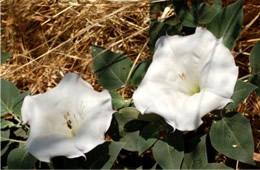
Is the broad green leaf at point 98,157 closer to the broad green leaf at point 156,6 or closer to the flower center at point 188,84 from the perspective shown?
the flower center at point 188,84

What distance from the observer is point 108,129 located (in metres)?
1.03

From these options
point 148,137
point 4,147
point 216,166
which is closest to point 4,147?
point 4,147

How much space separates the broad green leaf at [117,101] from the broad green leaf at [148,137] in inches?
3.3

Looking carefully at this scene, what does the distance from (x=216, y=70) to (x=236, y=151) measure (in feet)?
0.45

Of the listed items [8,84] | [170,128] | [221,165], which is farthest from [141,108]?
[8,84]

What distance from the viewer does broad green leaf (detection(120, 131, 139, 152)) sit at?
3.28 feet

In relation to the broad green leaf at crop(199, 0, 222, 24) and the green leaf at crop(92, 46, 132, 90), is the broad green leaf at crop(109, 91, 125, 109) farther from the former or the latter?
the broad green leaf at crop(199, 0, 222, 24)

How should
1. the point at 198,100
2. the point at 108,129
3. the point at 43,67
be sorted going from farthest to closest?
the point at 43,67, the point at 108,129, the point at 198,100

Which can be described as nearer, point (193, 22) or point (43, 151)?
point (43, 151)

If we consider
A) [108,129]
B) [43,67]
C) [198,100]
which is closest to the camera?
[198,100]

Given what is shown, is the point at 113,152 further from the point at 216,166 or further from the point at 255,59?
the point at 255,59

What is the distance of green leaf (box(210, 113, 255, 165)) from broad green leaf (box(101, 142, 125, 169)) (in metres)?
0.16

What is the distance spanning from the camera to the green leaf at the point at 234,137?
3.05 feet

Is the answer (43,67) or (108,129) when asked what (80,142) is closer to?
(108,129)
